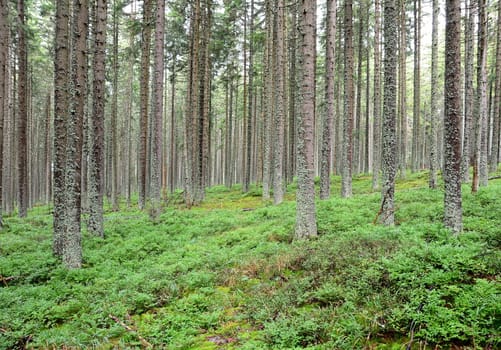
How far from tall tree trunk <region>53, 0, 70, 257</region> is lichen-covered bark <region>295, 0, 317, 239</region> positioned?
6.95 metres

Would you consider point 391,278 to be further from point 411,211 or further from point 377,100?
point 377,100

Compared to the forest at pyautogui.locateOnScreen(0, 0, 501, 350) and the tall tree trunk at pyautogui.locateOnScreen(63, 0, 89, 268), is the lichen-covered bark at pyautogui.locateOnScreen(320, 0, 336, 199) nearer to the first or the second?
the forest at pyautogui.locateOnScreen(0, 0, 501, 350)

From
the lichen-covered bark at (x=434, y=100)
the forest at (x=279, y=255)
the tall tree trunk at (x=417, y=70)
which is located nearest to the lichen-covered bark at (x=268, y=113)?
the forest at (x=279, y=255)

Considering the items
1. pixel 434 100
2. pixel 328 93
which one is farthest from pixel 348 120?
pixel 434 100

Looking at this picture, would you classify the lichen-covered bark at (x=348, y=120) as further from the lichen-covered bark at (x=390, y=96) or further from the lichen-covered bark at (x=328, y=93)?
the lichen-covered bark at (x=390, y=96)

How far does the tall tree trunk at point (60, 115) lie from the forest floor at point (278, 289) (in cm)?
113

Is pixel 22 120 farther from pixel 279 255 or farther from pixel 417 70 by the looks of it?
pixel 417 70

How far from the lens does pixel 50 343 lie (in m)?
5.38

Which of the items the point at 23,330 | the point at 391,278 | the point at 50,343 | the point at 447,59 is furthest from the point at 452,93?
the point at 23,330

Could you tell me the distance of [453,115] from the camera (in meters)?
6.73

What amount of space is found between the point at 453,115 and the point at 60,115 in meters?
10.3

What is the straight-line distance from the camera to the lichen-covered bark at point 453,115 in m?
6.66

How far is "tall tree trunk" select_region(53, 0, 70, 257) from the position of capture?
9539 millimetres

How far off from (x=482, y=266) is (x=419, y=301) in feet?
4.50
